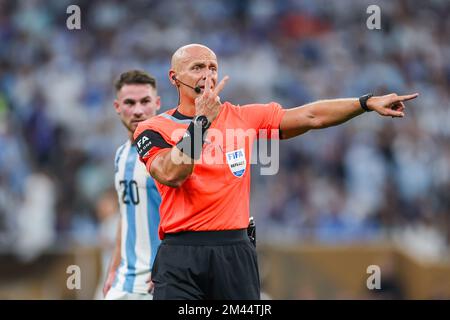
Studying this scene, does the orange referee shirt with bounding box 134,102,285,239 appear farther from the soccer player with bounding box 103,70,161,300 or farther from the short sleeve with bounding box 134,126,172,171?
the soccer player with bounding box 103,70,161,300

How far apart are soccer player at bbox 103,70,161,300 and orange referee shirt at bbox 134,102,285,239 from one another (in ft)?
4.42

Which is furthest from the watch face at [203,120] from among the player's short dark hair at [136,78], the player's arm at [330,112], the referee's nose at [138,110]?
the player's short dark hair at [136,78]

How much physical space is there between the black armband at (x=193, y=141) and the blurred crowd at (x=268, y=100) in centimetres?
734

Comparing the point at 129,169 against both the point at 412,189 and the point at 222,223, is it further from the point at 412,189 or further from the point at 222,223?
the point at 412,189

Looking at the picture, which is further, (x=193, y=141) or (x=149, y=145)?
(x=149, y=145)

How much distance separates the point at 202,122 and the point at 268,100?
9404 mm

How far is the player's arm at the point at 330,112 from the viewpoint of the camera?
19.9ft

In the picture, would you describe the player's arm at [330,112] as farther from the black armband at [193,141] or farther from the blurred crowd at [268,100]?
the blurred crowd at [268,100]

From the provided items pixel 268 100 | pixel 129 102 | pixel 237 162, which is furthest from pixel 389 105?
pixel 268 100

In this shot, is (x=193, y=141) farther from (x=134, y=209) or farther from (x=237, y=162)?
(x=134, y=209)

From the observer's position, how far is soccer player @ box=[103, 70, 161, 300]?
7625 mm

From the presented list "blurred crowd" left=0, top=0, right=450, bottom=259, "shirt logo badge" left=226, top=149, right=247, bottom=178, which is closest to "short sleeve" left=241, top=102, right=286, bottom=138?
"shirt logo badge" left=226, top=149, right=247, bottom=178

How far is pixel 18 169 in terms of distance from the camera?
46.0 feet

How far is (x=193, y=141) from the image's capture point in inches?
229
